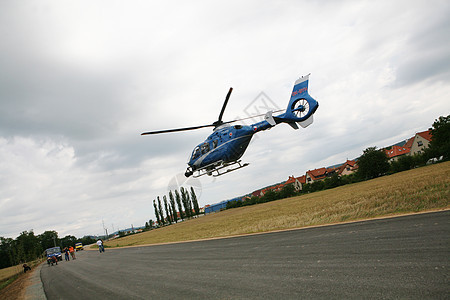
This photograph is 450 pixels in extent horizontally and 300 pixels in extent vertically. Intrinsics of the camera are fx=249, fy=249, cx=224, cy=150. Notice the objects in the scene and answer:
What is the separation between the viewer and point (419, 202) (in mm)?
15328

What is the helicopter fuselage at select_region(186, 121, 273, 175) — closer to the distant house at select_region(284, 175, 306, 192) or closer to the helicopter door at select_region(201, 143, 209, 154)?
Answer: the helicopter door at select_region(201, 143, 209, 154)

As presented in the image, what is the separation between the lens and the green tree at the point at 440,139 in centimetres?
5866

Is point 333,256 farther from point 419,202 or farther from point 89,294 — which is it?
point 419,202

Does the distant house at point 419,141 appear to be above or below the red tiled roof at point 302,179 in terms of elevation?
above

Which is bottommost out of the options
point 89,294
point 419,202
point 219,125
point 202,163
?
point 419,202

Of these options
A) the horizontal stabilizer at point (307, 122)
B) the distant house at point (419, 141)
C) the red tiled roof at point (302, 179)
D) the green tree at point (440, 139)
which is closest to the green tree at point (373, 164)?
the green tree at point (440, 139)

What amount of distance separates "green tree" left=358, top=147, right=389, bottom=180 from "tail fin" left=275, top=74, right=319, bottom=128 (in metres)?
55.2

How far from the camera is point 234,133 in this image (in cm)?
2092

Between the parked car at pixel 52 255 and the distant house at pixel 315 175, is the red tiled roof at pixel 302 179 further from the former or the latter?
the parked car at pixel 52 255

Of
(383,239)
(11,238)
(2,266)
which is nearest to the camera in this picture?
(383,239)

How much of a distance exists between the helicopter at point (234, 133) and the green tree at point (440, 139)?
60.4 m

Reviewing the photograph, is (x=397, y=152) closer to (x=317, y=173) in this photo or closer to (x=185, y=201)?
(x=317, y=173)

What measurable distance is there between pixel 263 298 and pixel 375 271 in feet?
9.34

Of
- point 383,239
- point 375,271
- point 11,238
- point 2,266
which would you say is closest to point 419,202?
point 383,239
